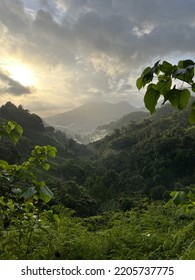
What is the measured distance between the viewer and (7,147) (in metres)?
35.8

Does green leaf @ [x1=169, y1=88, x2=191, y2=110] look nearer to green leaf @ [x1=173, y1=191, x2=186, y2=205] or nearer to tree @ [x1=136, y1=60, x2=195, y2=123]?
tree @ [x1=136, y1=60, x2=195, y2=123]

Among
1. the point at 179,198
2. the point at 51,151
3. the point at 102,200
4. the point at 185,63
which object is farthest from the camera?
the point at 102,200

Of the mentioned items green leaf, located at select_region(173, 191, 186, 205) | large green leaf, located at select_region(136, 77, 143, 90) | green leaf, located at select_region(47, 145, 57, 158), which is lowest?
green leaf, located at select_region(173, 191, 186, 205)

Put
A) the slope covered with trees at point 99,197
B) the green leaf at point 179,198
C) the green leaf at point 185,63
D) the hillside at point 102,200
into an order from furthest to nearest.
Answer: the hillside at point 102,200, the slope covered with trees at point 99,197, the green leaf at point 179,198, the green leaf at point 185,63

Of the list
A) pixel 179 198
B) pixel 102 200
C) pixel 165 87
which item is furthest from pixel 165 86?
pixel 102 200

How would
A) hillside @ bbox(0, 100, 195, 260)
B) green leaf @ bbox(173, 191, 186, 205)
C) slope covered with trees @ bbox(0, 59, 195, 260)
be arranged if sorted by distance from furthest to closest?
1. hillside @ bbox(0, 100, 195, 260)
2. slope covered with trees @ bbox(0, 59, 195, 260)
3. green leaf @ bbox(173, 191, 186, 205)

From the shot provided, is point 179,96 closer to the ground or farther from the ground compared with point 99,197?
farther from the ground

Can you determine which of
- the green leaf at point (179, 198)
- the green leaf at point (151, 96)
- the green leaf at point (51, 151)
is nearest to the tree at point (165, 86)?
the green leaf at point (151, 96)

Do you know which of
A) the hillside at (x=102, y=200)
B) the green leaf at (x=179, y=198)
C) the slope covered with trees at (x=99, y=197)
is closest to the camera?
the green leaf at (x=179, y=198)

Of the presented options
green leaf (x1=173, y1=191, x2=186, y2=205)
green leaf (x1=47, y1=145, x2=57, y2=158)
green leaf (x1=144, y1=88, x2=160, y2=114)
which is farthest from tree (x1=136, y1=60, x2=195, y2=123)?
green leaf (x1=47, y1=145, x2=57, y2=158)

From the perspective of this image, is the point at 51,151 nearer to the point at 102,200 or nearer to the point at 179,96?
the point at 179,96

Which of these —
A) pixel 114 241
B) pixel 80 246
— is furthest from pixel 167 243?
pixel 80 246

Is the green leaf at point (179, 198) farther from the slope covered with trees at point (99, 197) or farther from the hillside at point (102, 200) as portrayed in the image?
the hillside at point (102, 200)
